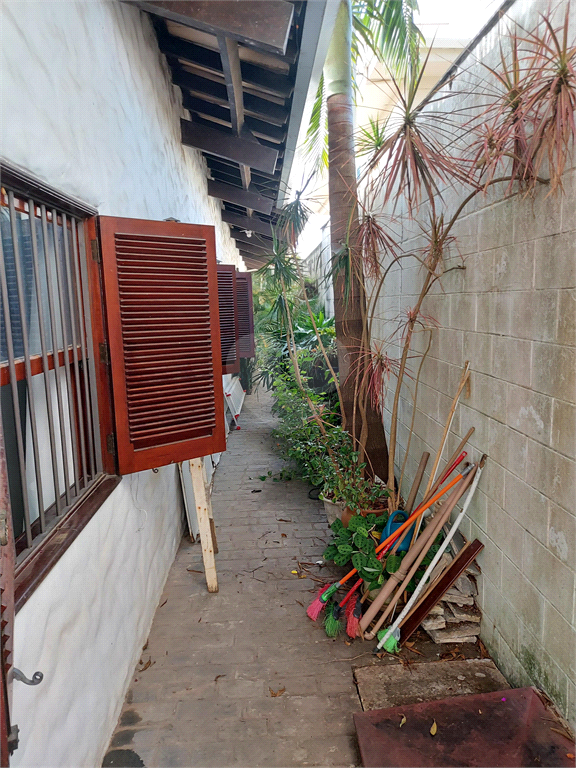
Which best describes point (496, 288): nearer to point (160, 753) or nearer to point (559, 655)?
point (559, 655)

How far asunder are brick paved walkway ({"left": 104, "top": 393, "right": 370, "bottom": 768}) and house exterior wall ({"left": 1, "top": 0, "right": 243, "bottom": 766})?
0.14 m

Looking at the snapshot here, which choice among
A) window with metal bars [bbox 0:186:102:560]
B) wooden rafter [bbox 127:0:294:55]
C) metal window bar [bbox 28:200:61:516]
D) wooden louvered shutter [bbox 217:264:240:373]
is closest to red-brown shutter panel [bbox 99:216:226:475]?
window with metal bars [bbox 0:186:102:560]

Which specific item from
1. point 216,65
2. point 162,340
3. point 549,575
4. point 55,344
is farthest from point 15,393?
point 216,65

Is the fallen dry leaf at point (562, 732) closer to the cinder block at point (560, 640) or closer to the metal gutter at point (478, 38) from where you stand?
the cinder block at point (560, 640)

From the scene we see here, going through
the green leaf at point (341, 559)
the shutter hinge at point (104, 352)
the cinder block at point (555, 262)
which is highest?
the cinder block at point (555, 262)

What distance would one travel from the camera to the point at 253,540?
3.60m

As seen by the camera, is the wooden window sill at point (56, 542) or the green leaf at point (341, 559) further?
the green leaf at point (341, 559)

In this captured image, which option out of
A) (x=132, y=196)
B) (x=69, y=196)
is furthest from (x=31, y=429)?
(x=132, y=196)

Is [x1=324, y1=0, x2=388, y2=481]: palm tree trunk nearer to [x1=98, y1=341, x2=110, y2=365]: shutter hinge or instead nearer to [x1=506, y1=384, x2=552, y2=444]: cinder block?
[x1=506, y1=384, x2=552, y2=444]: cinder block

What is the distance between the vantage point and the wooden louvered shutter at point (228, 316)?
4441 mm

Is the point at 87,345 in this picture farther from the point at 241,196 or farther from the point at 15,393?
the point at 241,196

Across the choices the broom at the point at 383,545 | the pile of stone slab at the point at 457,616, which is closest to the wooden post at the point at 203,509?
the broom at the point at 383,545

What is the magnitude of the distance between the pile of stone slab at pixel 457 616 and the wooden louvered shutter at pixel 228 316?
2.66 m

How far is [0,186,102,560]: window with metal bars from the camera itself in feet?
4.66
